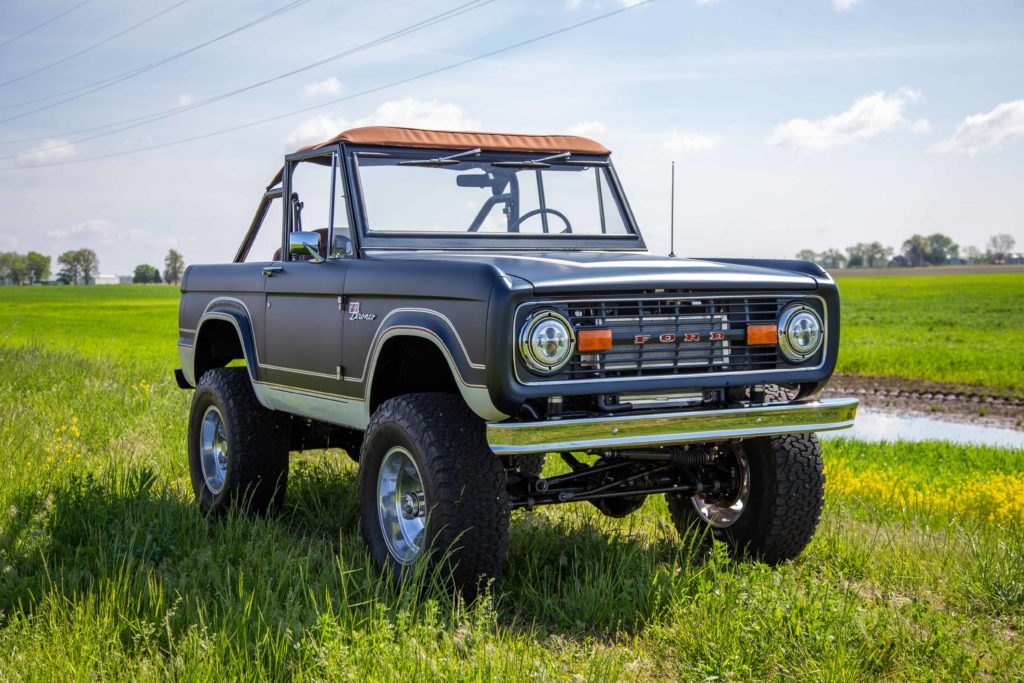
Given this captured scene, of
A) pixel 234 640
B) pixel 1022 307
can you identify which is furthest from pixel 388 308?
pixel 1022 307

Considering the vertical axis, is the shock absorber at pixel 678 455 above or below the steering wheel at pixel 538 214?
below

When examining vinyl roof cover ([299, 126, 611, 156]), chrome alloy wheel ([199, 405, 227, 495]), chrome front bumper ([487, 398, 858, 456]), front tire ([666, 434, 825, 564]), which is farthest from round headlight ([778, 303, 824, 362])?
chrome alloy wheel ([199, 405, 227, 495])

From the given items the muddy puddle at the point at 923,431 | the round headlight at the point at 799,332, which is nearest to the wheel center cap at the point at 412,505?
the round headlight at the point at 799,332

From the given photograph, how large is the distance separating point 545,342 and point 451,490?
0.72m

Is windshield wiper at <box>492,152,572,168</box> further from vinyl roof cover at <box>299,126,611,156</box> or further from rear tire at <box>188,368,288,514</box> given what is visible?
rear tire at <box>188,368,288,514</box>

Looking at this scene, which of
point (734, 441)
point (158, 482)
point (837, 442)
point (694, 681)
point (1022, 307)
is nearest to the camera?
point (694, 681)

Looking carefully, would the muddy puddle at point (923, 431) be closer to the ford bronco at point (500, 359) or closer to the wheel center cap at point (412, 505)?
the ford bronco at point (500, 359)

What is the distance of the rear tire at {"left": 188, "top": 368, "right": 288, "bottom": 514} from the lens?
237 inches

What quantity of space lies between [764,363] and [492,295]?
1.44 meters

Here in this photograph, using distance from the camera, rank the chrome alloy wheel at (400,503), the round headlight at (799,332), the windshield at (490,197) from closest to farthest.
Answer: the chrome alloy wheel at (400,503)
the round headlight at (799,332)
the windshield at (490,197)

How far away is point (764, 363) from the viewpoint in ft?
15.5

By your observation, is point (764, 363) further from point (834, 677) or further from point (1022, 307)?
point (1022, 307)

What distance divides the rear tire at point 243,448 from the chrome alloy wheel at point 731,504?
92.8 inches

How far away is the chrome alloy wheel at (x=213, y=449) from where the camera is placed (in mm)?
6504
